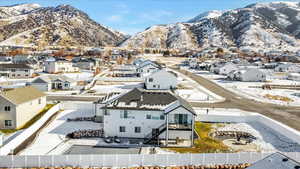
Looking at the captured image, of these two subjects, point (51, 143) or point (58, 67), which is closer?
point (51, 143)

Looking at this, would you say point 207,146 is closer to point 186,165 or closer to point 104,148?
point 186,165

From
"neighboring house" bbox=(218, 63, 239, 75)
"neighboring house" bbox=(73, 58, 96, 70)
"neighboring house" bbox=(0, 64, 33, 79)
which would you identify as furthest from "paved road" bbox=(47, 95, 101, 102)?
"neighboring house" bbox=(218, 63, 239, 75)

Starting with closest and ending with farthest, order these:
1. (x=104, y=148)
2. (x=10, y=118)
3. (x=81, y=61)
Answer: (x=104, y=148) < (x=10, y=118) < (x=81, y=61)

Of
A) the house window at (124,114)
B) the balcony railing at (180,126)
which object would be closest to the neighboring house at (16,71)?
the house window at (124,114)

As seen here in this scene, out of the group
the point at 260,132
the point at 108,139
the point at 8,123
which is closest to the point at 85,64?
the point at 8,123

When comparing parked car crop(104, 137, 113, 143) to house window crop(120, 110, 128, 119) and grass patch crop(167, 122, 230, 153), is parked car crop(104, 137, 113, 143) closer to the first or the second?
house window crop(120, 110, 128, 119)

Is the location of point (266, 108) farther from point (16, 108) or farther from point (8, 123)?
point (8, 123)

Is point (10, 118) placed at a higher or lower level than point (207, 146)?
higher

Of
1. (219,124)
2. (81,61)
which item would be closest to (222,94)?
(219,124)
